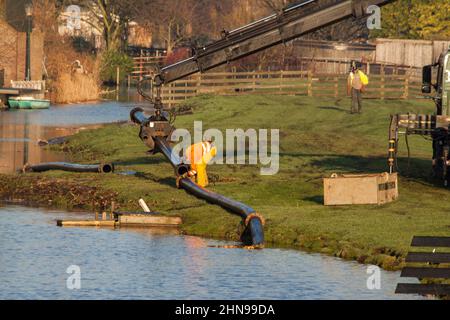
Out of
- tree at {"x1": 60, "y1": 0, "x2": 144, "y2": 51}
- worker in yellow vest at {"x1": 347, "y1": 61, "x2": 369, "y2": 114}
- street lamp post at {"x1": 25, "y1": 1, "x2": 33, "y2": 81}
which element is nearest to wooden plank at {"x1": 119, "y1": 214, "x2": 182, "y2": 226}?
worker in yellow vest at {"x1": 347, "y1": 61, "x2": 369, "y2": 114}

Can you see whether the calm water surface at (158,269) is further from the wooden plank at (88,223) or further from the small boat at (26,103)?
the small boat at (26,103)

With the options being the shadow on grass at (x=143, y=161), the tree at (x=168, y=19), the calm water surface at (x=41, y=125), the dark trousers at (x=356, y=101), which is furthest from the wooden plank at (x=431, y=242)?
the tree at (x=168, y=19)

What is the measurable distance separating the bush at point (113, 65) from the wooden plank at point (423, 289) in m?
81.9

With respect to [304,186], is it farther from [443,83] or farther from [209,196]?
[443,83]

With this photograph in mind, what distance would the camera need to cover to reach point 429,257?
71.5 feet

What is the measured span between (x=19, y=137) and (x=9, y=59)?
32371 mm

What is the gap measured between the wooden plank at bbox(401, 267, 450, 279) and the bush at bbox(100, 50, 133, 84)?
8186 cm

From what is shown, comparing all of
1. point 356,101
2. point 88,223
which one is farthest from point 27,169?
point 356,101

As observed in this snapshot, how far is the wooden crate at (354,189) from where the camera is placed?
31.6m

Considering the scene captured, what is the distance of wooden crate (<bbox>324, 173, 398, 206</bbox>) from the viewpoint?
3162 centimetres

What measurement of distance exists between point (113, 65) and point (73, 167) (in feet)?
225

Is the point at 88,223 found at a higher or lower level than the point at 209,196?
lower

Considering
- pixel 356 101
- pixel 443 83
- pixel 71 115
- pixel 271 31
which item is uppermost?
pixel 271 31

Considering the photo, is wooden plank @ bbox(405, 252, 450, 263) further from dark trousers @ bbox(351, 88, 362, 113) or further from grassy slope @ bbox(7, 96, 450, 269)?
dark trousers @ bbox(351, 88, 362, 113)
